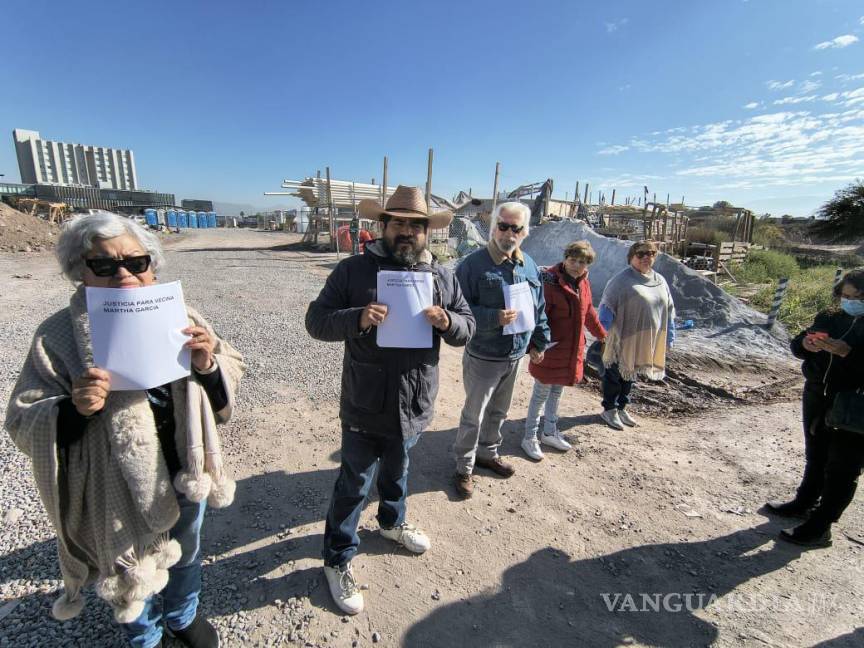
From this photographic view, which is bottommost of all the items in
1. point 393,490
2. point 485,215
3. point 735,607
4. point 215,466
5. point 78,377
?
point 735,607

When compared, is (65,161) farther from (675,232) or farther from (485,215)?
(675,232)

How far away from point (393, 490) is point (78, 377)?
5.76 feet

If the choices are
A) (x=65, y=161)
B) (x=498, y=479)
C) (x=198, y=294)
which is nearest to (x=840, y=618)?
(x=498, y=479)

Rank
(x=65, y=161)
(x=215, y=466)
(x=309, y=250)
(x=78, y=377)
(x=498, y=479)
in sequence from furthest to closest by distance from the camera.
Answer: (x=65, y=161)
(x=309, y=250)
(x=498, y=479)
(x=215, y=466)
(x=78, y=377)

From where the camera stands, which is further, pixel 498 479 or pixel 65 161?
pixel 65 161

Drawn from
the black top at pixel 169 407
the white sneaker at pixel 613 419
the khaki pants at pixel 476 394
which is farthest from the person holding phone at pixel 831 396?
the black top at pixel 169 407

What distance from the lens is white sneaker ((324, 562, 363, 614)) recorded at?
225 centimetres

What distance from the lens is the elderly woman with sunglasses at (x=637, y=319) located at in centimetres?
420

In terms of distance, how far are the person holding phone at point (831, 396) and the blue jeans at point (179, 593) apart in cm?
372

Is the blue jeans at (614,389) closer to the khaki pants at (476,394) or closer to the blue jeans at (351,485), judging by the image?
the khaki pants at (476,394)

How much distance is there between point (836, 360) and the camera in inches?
105

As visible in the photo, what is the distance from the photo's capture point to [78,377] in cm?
138

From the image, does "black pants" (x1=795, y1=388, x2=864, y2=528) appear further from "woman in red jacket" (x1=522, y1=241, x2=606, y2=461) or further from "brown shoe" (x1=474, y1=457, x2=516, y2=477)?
"brown shoe" (x1=474, y1=457, x2=516, y2=477)

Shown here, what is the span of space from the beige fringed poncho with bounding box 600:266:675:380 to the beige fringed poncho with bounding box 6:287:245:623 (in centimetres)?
392
